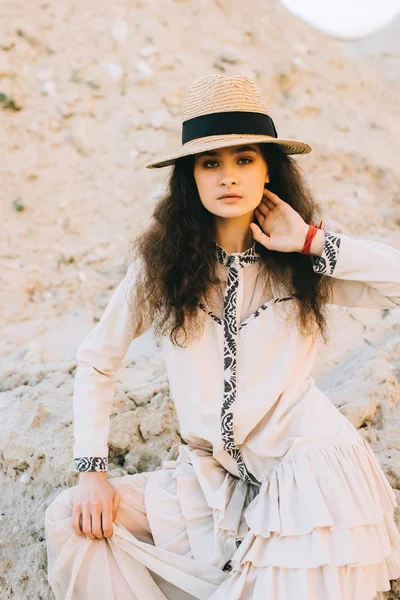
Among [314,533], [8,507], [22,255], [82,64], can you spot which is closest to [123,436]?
[8,507]

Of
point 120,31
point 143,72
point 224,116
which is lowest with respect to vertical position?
point 224,116

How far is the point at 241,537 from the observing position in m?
1.88

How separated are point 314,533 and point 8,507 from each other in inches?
55.9

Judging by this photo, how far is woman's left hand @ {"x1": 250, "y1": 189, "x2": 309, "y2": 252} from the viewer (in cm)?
199

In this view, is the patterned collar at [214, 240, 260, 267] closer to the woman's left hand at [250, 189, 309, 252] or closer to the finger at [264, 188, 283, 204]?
the woman's left hand at [250, 189, 309, 252]

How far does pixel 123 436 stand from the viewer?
9.09ft

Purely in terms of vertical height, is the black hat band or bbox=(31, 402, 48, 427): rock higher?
the black hat band

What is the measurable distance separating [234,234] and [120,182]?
10.1 feet

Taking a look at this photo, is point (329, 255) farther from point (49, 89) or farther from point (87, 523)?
point (49, 89)

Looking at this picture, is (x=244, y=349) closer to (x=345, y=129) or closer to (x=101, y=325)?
(x=101, y=325)

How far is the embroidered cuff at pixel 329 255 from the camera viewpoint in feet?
6.41

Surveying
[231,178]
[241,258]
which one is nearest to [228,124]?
[231,178]

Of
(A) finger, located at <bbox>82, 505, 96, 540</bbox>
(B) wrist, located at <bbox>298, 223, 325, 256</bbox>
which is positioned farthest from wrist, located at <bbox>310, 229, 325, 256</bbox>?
(A) finger, located at <bbox>82, 505, 96, 540</bbox>

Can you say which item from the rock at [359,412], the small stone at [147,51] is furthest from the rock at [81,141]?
the rock at [359,412]
